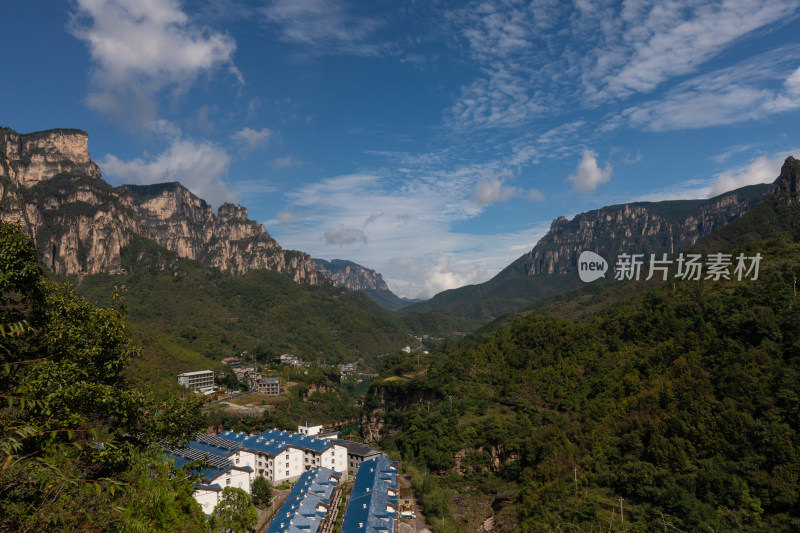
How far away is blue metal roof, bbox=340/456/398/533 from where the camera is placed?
942 inches

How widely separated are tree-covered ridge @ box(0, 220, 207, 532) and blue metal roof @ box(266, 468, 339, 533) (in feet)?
51.5

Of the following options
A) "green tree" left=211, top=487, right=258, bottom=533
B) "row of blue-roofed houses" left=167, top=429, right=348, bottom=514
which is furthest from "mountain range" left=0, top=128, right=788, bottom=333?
"green tree" left=211, top=487, right=258, bottom=533

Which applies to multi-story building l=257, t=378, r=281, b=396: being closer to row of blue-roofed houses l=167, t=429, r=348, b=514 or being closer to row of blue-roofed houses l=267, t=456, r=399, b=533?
row of blue-roofed houses l=167, t=429, r=348, b=514

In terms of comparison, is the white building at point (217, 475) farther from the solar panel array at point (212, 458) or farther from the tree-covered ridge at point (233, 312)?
the tree-covered ridge at point (233, 312)

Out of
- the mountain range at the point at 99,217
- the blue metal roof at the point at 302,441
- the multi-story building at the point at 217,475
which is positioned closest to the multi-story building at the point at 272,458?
the blue metal roof at the point at 302,441

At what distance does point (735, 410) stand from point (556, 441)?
11.0 m

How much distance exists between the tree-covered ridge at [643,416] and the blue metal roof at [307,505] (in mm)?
10327

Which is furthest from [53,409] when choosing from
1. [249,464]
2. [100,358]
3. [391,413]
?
[391,413]

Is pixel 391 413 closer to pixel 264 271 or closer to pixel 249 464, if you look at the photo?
pixel 249 464

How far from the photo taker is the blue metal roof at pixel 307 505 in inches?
929

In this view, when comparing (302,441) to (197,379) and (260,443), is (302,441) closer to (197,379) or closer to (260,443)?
(260,443)

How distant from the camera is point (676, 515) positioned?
21266 millimetres

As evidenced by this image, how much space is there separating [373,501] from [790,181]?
9860 cm

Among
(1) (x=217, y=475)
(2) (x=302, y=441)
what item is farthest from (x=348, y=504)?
(2) (x=302, y=441)
